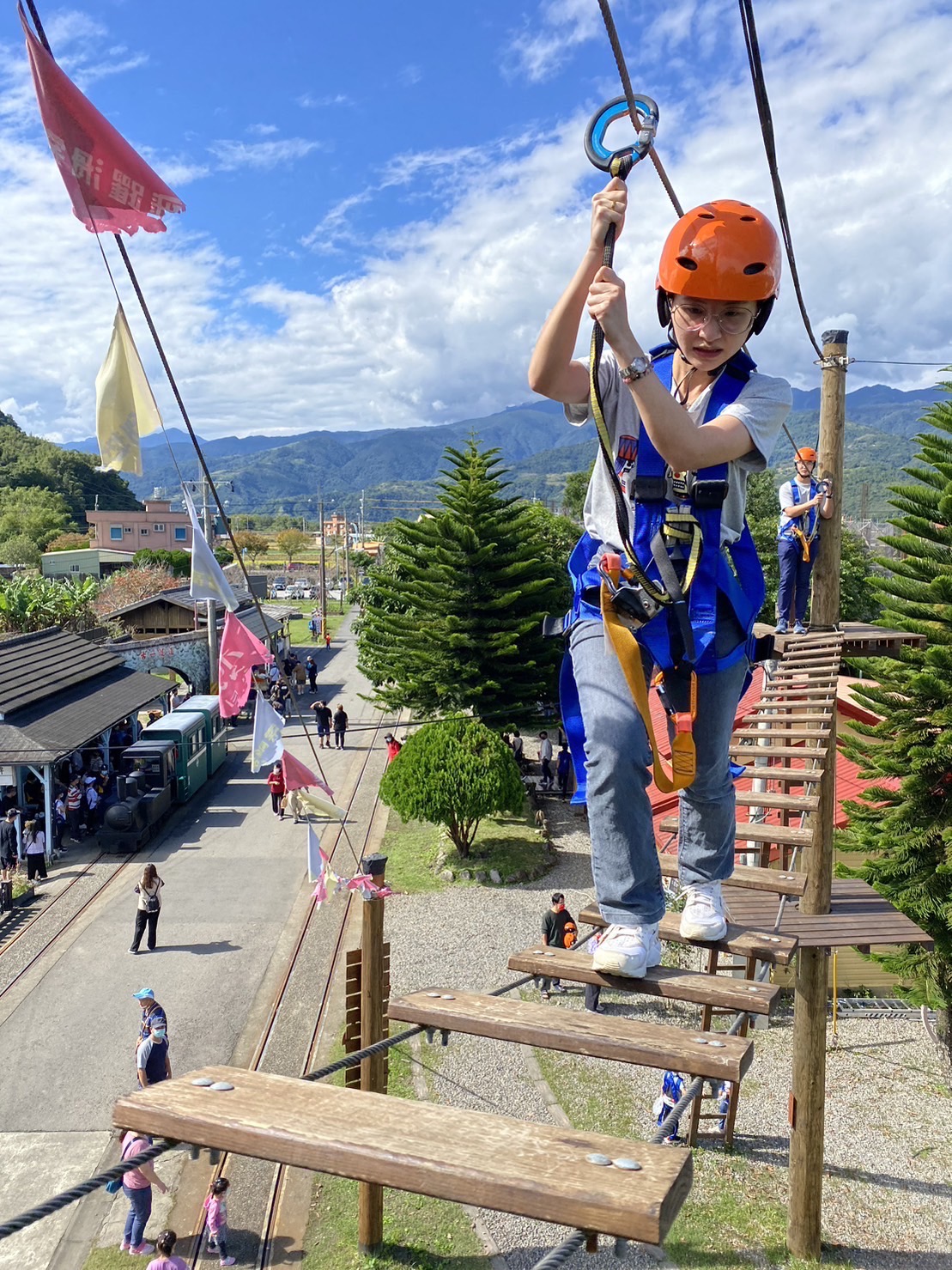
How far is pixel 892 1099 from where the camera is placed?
11.1 metres

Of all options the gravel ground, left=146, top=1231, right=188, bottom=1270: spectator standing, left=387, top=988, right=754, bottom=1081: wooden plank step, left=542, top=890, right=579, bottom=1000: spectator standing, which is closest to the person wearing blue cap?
left=146, top=1231, right=188, bottom=1270: spectator standing

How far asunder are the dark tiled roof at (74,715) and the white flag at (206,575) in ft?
35.1

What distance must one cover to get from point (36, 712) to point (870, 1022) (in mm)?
15641

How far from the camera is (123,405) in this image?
12.9 ft

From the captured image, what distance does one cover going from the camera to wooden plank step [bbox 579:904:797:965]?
323 cm

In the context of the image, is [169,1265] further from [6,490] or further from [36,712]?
[6,490]

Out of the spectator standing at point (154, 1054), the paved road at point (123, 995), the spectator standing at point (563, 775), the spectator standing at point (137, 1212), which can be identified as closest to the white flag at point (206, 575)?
the spectator standing at point (154, 1054)

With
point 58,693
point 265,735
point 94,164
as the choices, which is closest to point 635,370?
point 94,164

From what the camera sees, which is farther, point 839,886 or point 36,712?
point 36,712

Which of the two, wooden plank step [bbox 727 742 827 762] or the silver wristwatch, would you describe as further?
wooden plank step [bbox 727 742 827 762]

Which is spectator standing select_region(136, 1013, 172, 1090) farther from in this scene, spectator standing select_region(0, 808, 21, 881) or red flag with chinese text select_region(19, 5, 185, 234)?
spectator standing select_region(0, 808, 21, 881)

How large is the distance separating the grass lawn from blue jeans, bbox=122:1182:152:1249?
938cm

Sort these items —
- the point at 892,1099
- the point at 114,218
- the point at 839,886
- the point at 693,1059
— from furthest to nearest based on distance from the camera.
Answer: the point at 892,1099 < the point at 839,886 < the point at 114,218 < the point at 693,1059

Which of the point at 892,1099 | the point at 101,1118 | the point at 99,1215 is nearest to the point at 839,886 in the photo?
the point at 892,1099
